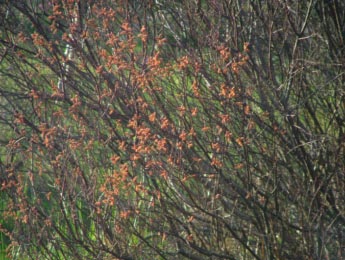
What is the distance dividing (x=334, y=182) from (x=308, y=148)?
0.27 m

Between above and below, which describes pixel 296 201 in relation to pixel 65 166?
below

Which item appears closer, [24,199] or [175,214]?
[24,199]

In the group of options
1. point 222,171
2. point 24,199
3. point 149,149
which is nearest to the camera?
point 149,149

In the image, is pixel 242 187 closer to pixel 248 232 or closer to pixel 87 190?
pixel 248 232

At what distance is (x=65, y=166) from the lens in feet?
12.5

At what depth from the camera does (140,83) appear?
387cm

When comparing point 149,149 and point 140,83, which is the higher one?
point 140,83

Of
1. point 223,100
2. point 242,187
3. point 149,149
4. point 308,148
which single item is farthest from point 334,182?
point 149,149

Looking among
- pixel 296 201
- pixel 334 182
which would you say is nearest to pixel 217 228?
pixel 296 201

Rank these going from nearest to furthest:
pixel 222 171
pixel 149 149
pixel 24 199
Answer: pixel 149 149 < pixel 24 199 < pixel 222 171

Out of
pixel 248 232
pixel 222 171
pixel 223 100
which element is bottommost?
pixel 248 232

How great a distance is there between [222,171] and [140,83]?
0.75 m

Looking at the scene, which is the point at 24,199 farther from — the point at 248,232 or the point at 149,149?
the point at 248,232

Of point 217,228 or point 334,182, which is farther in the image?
point 334,182
